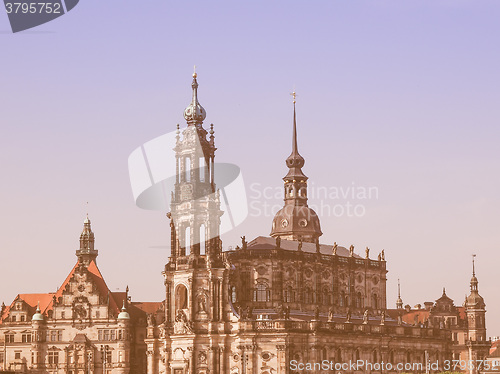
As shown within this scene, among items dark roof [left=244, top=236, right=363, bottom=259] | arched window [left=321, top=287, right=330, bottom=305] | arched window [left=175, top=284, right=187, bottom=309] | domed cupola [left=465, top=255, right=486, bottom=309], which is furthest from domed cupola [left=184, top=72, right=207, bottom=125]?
domed cupola [left=465, top=255, right=486, bottom=309]

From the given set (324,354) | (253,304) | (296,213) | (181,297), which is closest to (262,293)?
(253,304)

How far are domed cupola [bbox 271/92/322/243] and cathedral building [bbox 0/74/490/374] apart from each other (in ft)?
0.57

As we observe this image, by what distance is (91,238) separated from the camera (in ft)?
464

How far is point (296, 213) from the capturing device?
134 m

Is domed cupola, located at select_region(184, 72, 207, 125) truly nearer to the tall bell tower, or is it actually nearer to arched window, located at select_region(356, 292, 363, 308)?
the tall bell tower

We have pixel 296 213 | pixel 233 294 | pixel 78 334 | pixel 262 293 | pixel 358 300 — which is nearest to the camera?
pixel 233 294

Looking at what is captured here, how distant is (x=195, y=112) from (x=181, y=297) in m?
20.2

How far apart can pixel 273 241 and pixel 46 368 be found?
3077 centimetres

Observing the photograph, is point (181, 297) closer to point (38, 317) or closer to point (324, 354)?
point (324, 354)

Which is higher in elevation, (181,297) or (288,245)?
(288,245)

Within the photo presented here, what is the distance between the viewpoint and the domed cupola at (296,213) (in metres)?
134

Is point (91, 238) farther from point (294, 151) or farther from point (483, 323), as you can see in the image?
point (483, 323)

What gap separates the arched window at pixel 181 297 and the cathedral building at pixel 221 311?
0.11m

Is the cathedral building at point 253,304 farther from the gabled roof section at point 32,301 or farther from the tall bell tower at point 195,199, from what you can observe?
the gabled roof section at point 32,301
